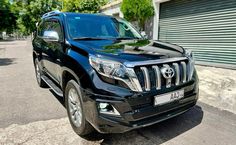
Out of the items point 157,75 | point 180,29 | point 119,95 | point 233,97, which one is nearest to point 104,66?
point 119,95

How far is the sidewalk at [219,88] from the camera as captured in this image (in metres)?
4.36

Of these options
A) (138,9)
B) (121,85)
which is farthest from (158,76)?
(138,9)

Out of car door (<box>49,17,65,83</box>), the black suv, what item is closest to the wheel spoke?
the black suv

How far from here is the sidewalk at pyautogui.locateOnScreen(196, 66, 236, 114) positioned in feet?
14.3

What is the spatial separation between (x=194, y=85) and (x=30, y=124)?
104 inches

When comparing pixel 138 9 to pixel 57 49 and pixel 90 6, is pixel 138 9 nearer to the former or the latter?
pixel 57 49

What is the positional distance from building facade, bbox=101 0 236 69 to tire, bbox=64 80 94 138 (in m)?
5.84

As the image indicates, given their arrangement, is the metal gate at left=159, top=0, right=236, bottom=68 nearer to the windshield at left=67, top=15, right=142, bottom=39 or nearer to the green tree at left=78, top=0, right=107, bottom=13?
the windshield at left=67, top=15, right=142, bottom=39

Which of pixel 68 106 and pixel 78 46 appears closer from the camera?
pixel 78 46

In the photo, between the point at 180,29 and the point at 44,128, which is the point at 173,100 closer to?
the point at 44,128

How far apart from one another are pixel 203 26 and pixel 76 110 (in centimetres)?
661

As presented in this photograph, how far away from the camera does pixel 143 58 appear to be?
259cm

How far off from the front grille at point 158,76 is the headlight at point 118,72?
7 cm

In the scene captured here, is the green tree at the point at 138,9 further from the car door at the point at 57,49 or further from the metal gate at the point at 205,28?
the car door at the point at 57,49
